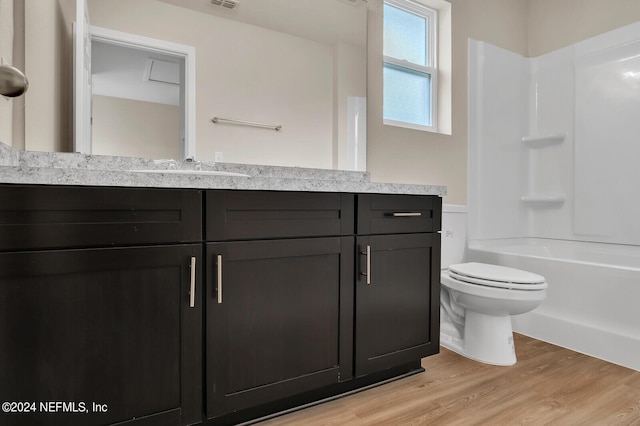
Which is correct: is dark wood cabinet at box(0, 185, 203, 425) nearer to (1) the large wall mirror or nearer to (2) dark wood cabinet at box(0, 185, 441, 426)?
(2) dark wood cabinet at box(0, 185, 441, 426)

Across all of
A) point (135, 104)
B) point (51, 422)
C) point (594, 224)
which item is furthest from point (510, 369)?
point (135, 104)

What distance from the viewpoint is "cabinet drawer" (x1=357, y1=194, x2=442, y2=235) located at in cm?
156

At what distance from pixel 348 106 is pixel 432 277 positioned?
108 centimetres

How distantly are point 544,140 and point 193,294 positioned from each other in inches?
116

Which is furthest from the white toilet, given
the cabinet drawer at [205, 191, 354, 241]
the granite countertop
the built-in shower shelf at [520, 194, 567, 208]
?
the built-in shower shelf at [520, 194, 567, 208]

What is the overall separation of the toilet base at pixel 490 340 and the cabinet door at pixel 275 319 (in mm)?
889

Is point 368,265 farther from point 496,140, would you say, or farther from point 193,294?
point 496,140

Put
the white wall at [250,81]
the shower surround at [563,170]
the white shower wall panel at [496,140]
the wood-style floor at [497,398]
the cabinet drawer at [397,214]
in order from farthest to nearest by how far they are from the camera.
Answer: the white shower wall panel at [496,140], the shower surround at [563,170], the white wall at [250,81], the cabinet drawer at [397,214], the wood-style floor at [497,398]

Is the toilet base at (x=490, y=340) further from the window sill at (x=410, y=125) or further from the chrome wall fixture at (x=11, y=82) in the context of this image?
the chrome wall fixture at (x=11, y=82)

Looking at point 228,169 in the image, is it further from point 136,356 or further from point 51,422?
point 51,422

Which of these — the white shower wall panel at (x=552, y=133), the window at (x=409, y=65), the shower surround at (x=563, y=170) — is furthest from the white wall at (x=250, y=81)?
the white shower wall panel at (x=552, y=133)

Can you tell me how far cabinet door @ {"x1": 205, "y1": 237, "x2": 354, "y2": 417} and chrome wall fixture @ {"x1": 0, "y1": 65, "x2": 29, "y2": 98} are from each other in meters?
0.75

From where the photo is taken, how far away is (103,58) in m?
1.61

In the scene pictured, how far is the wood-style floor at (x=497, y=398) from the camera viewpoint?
146cm
